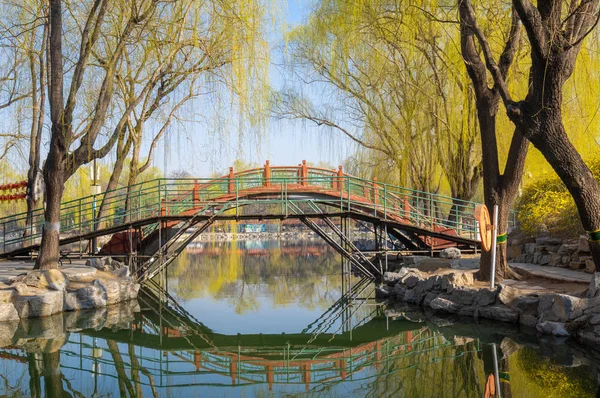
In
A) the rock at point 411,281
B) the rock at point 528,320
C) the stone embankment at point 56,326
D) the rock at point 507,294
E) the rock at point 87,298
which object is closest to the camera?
the stone embankment at point 56,326

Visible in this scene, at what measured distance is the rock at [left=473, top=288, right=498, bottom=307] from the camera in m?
9.57

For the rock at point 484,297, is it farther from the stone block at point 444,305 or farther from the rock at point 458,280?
the rock at point 458,280

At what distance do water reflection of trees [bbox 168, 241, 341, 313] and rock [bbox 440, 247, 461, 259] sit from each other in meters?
2.73

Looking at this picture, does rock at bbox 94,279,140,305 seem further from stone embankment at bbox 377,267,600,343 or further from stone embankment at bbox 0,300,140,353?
stone embankment at bbox 377,267,600,343

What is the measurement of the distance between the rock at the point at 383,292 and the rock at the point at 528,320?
424 cm

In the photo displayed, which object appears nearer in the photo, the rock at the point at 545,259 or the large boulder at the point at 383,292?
the rock at the point at 545,259

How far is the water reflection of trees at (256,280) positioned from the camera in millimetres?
13590

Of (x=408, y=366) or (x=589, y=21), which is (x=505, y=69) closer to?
(x=589, y=21)

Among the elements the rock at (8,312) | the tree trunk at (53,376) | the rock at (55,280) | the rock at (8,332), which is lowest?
the tree trunk at (53,376)

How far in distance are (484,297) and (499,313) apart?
0.50 meters

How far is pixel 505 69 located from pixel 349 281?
25.8 feet

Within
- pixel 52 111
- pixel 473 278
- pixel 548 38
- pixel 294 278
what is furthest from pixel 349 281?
pixel 548 38

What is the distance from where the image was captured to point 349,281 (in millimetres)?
16438

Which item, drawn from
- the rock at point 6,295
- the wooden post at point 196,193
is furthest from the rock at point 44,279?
the wooden post at point 196,193
